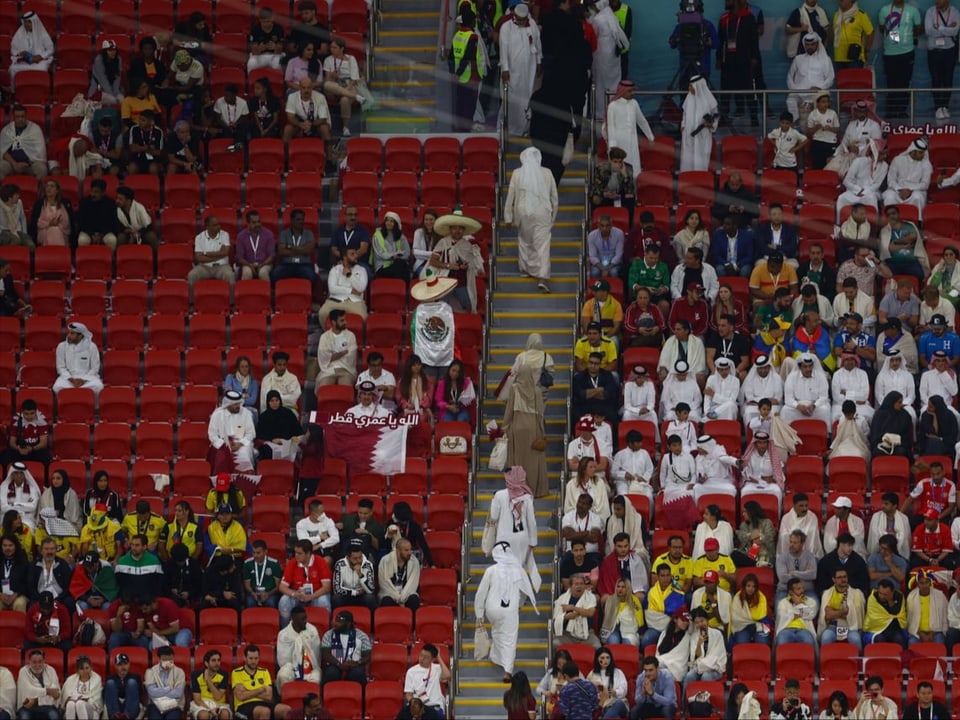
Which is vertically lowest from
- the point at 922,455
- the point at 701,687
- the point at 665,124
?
the point at 701,687

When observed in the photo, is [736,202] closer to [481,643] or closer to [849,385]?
[849,385]

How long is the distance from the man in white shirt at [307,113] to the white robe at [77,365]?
453 cm

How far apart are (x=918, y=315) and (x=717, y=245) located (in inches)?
105

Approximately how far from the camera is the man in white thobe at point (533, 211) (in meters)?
31.6

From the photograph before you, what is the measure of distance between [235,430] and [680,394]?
17.0 ft

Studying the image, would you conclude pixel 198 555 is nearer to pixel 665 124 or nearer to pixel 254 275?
pixel 254 275

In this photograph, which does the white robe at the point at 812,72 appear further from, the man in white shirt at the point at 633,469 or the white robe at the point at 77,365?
the white robe at the point at 77,365

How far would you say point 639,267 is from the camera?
31.2 m

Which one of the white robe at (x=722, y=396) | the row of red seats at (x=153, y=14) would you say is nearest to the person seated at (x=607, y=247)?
the white robe at (x=722, y=396)

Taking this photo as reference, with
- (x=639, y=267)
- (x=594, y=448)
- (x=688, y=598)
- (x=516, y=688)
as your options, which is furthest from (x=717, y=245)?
(x=516, y=688)

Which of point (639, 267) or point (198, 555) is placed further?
point (639, 267)

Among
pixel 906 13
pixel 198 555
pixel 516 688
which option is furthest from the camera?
pixel 906 13

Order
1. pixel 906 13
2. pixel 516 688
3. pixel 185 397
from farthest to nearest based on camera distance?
pixel 906 13 → pixel 185 397 → pixel 516 688

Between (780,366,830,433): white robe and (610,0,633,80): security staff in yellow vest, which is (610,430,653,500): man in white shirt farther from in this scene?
(610,0,633,80): security staff in yellow vest
